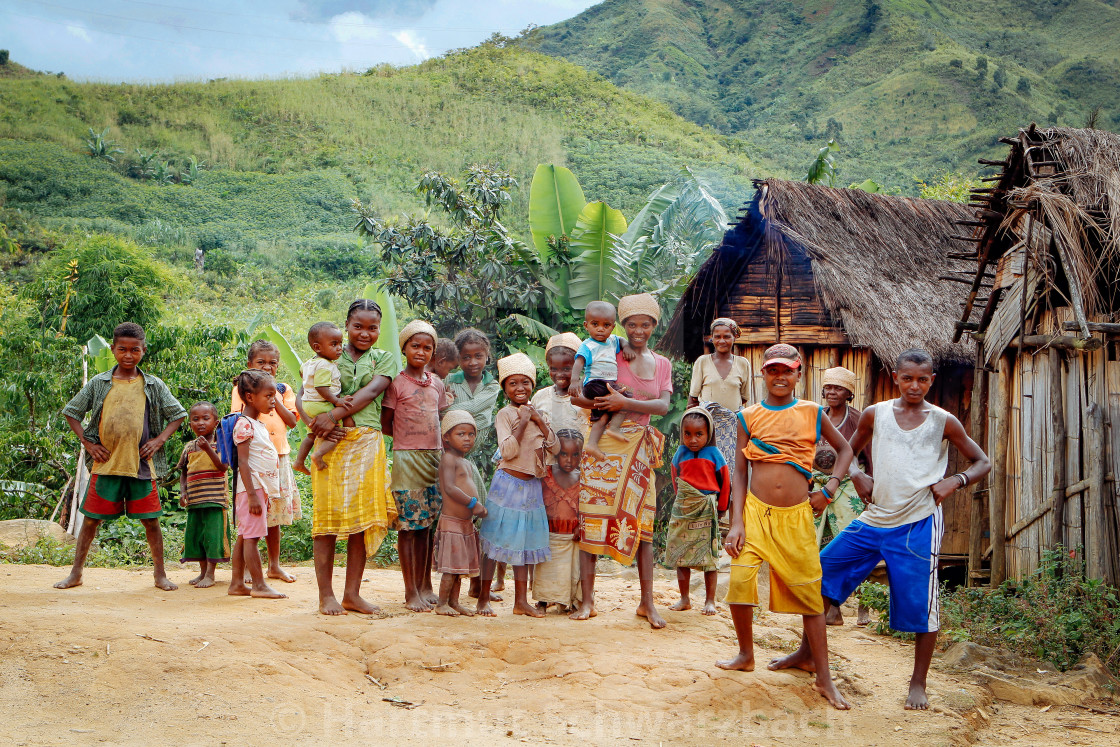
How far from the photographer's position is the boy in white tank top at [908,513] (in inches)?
161

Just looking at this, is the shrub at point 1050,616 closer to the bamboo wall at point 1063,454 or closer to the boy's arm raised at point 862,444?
the bamboo wall at point 1063,454

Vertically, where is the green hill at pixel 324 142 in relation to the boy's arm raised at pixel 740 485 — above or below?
above

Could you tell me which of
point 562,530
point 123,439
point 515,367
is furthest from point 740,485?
point 123,439

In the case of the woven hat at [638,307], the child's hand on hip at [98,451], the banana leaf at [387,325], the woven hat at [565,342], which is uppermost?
the banana leaf at [387,325]

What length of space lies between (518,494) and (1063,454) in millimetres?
3644

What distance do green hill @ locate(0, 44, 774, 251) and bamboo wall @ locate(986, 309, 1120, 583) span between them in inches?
660

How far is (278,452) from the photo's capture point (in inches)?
244

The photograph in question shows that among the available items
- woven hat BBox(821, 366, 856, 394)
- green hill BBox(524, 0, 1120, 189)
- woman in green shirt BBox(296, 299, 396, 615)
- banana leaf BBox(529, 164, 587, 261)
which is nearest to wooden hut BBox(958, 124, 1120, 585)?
woven hat BBox(821, 366, 856, 394)

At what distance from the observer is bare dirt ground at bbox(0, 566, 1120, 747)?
11.3 feet

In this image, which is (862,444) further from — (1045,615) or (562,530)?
(1045,615)

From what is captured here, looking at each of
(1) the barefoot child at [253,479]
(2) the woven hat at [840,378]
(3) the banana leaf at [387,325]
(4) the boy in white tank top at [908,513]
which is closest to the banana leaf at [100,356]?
(3) the banana leaf at [387,325]

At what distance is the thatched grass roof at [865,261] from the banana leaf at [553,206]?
1975 mm

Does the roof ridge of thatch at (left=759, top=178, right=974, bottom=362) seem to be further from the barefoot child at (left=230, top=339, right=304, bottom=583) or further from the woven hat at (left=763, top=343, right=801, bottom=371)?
the barefoot child at (left=230, top=339, right=304, bottom=583)

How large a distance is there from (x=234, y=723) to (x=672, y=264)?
8303 millimetres
